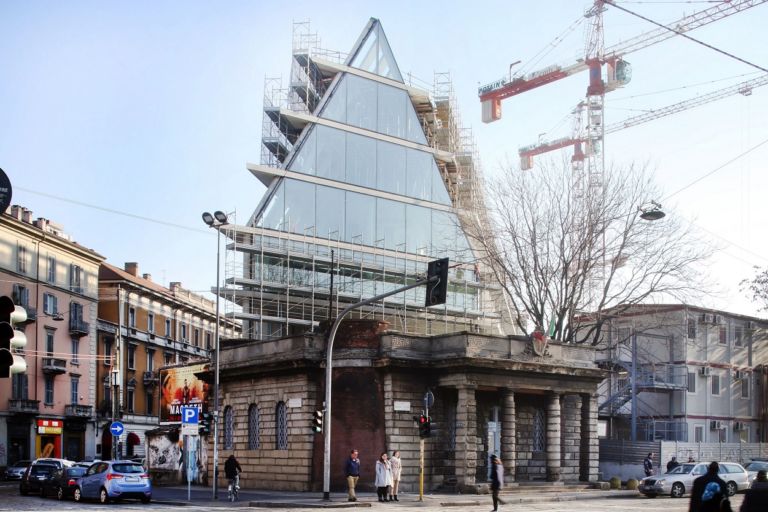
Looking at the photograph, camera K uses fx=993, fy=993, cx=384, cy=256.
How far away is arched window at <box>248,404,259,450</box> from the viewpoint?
40531mm

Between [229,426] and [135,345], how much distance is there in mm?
36762

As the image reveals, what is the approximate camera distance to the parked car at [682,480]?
3806 centimetres

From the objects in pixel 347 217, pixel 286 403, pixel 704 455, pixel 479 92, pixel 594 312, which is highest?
pixel 479 92

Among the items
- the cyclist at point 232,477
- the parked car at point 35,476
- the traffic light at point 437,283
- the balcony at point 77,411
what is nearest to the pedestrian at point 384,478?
the cyclist at point 232,477

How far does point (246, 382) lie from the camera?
41.3 metres

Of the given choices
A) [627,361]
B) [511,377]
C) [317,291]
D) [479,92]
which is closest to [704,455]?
[627,361]

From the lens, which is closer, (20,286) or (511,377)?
(511,377)

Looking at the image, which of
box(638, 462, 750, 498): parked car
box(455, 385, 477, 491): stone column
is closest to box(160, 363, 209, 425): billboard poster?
box(455, 385, 477, 491): stone column

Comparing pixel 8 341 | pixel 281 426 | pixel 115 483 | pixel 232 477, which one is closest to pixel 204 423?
pixel 232 477

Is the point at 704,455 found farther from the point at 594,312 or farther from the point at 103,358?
the point at 103,358

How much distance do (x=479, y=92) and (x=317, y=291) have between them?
175 feet

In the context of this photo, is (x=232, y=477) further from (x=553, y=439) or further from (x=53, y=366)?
(x=53, y=366)

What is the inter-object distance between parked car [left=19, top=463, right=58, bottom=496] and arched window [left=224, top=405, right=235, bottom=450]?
704 cm

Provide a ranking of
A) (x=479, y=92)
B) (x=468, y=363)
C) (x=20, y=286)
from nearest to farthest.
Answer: (x=468, y=363), (x=20, y=286), (x=479, y=92)
